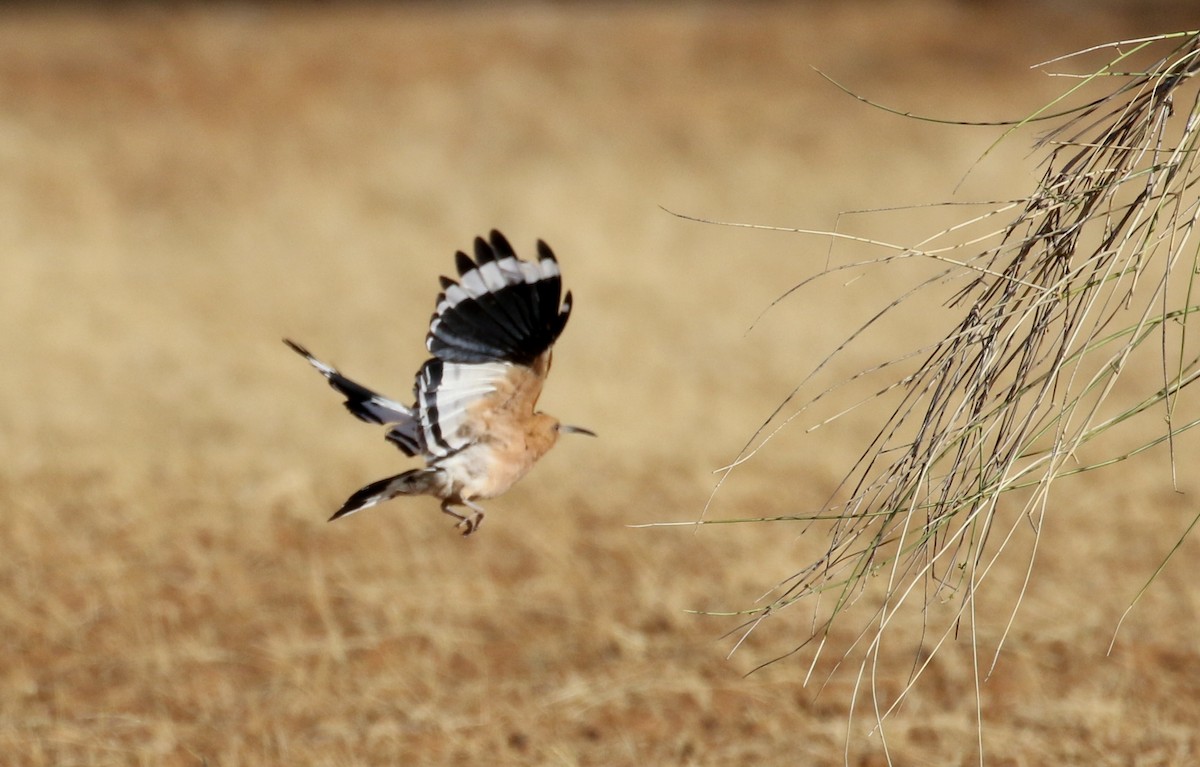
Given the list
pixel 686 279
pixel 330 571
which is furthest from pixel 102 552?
pixel 686 279

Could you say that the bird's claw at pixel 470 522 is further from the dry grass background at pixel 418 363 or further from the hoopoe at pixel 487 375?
the dry grass background at pixel 418 363

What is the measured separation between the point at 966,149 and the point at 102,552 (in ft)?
30.7

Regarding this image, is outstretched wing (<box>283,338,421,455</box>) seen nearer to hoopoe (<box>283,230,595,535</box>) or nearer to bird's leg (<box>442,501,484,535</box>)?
hoopoe (<box>283,230,595,535</box>)

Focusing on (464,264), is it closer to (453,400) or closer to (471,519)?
(453,400)

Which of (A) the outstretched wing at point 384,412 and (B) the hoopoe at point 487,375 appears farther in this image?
(A) the outstretched wing at point 384,412

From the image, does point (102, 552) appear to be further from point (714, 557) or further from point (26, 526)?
point (714, 557)

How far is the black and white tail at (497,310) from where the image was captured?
2131 millimetres

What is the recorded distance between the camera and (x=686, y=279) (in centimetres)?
1028

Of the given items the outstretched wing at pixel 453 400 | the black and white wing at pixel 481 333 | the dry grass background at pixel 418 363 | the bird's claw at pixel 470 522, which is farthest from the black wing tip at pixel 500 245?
the dry grass background at pixel 418 363

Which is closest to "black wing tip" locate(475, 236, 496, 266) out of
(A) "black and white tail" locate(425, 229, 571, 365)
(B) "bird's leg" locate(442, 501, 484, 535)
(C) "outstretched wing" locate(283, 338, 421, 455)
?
(A) "black and white tail" locate(425, 229, 571, 365)

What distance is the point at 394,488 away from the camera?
2.01 meters

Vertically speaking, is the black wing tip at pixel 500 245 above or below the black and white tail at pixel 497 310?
above

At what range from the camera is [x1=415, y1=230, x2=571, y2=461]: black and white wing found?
213 centimetres

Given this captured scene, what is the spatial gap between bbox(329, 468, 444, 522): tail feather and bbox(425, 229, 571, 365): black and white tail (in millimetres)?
213
